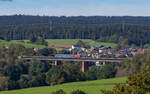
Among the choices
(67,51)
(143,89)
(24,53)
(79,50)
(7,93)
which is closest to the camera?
(143,89)

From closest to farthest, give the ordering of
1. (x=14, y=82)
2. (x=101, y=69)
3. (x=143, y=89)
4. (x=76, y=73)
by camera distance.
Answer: (x=143, y=89) → (x=14, y=82) → (x=76, y=73) → (x=101, y=69)

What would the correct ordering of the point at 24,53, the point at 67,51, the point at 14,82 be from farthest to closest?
the point at 67,51 → the point at 24,53 → the point at 14,82

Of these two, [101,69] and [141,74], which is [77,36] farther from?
[141,74]

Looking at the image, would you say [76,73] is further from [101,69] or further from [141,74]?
[141,74]

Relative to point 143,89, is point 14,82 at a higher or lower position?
lower

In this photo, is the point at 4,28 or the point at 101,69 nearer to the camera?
the point at 101,69

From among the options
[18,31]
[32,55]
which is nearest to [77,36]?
[18,31]

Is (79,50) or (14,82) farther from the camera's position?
(79,50)

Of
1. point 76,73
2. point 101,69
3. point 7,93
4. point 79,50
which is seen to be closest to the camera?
point 7,93

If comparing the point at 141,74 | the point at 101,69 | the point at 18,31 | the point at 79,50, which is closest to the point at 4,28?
the point at 18,31
